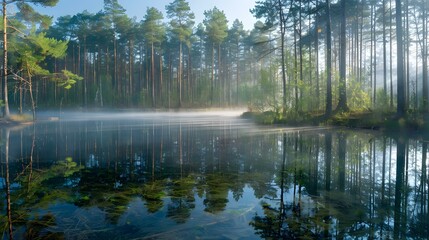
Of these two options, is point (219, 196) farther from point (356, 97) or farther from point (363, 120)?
point (356, 97)

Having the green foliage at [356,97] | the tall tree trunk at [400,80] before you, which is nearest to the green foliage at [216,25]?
the green foliage at [356,97]

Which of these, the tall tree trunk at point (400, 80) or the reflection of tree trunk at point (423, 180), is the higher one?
the tall tree trunk at point (400, 80)

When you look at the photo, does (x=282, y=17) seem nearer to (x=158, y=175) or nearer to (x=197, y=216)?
Answer: (x=158, y=175)

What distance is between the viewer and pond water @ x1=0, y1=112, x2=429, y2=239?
3410mm

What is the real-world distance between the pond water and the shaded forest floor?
5905 millimetres

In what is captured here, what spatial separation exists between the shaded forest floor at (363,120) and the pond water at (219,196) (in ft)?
19.4

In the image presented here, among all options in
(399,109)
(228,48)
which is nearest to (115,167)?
(399,109)

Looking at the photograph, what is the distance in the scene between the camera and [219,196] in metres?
4.84

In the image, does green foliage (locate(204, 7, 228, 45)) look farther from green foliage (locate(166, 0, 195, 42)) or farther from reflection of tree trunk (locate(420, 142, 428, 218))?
reflection of tree trunk (locate(420, 142, 428, 218))

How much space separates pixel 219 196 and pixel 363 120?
15.4m

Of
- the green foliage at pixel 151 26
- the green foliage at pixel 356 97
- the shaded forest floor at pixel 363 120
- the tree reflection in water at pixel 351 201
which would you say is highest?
the green foliage at pixel 151 26

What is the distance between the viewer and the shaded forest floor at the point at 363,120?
Result: 13836mm

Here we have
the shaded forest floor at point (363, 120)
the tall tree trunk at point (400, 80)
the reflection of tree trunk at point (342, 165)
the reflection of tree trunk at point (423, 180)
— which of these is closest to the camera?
the reflection of tree trunk at point (423, 180)

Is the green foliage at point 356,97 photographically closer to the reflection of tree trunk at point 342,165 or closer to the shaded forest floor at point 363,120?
the shaded forest floor at point 363,120
